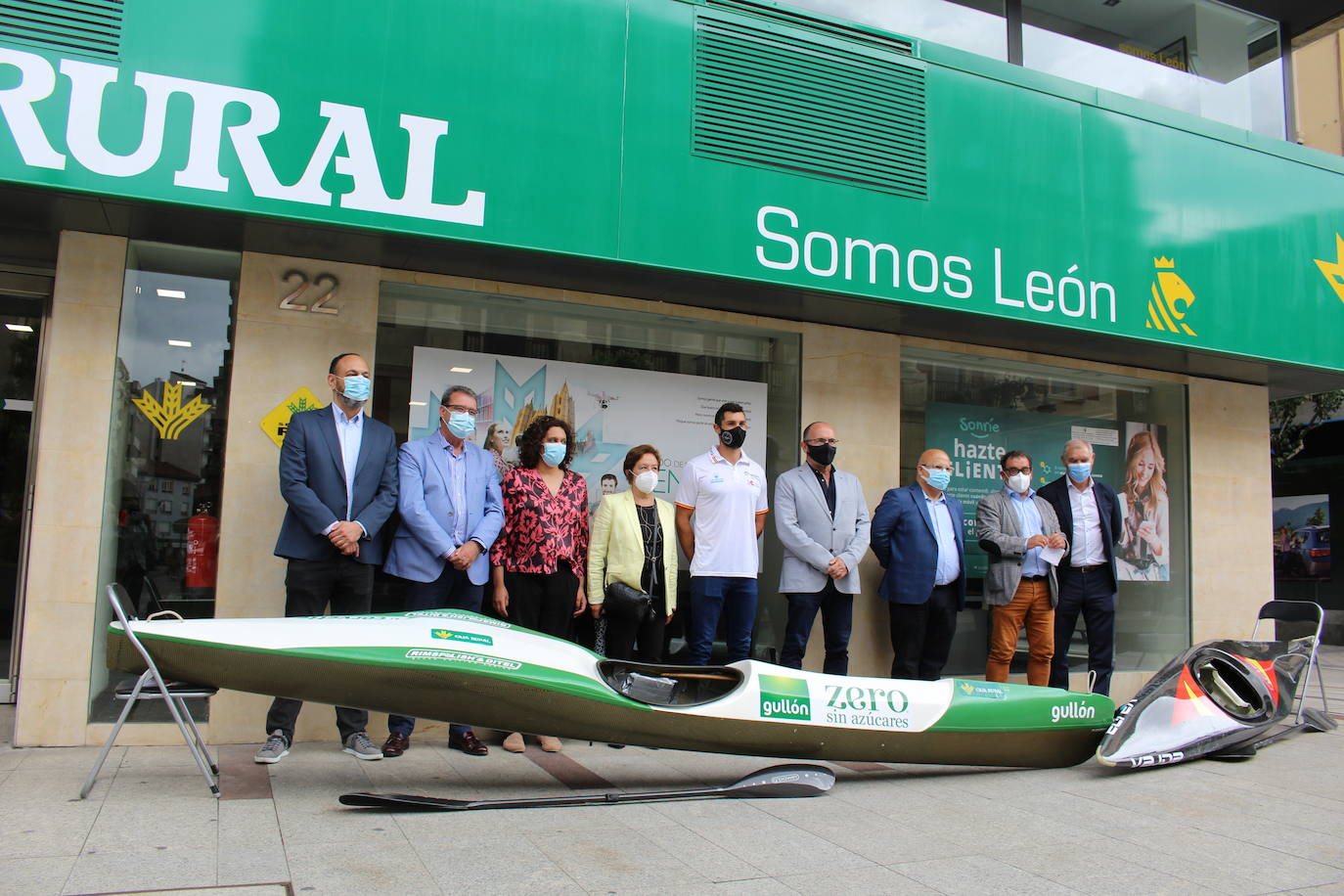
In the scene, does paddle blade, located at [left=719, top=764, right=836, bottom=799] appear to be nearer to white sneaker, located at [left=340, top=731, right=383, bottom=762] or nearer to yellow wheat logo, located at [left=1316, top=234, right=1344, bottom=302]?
white sneaker, located at [left=340, top=731, right=383, bottom=762]

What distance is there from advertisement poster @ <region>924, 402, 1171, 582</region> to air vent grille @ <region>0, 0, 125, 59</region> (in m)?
5.84

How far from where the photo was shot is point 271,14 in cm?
504

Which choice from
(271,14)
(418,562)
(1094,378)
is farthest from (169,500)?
(1094,378)

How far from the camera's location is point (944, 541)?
6.58 metres

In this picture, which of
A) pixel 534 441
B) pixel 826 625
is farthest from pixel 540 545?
pixel 826 625

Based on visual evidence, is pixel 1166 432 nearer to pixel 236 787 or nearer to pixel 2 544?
pixel 236 787

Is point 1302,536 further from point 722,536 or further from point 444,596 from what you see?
point 444,596

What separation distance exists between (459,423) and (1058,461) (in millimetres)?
5289

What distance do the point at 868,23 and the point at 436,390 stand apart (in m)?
4.01

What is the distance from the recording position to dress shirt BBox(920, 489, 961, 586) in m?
6.52

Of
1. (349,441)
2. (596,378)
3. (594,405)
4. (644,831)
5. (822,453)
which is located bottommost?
(644,831)

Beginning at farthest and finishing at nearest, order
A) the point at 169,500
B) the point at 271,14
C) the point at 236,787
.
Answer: the point at 169,500 → the point at 271,14 → the point at 236,787

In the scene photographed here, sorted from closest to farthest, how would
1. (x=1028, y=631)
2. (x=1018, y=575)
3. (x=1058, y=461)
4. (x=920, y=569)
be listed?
(x=920, y=569) → (x=1018, y=575) → (x=1028, y=631) → (x=1058, y=461)

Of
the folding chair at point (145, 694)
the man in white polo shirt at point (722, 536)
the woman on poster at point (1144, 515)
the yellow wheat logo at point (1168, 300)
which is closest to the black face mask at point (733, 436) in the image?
the man in white polo shirt at point (722, 536)
